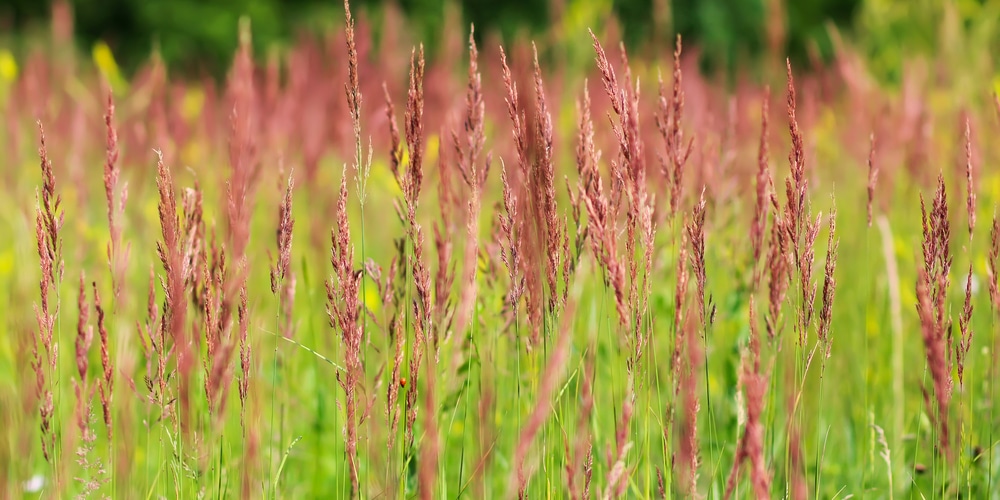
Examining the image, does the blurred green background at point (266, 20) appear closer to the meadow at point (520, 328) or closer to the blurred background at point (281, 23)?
the blurred background at point (281, 23)

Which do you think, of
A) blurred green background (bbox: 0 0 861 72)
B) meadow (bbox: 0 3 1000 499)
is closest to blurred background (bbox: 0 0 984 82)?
blurred green background (bbox: 0 0 861 72)

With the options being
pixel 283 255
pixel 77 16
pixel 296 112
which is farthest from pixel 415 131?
pixel 77 16

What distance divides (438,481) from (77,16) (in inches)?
525

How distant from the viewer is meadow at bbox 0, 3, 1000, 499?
0.87 m

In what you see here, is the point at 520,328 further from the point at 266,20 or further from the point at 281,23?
the point at 281,23

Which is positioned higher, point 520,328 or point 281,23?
point 281,23

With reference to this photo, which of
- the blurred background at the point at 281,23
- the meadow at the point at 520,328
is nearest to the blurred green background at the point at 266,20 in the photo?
the blurred background at the point at 281,23

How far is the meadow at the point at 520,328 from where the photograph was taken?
866 mm

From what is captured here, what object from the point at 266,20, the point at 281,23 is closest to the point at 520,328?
the point at 266,20

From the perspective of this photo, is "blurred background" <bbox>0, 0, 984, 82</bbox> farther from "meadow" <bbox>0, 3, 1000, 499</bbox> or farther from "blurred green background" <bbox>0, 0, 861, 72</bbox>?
"meadow" <bbox>0, 3, 1000, 499</bbox>

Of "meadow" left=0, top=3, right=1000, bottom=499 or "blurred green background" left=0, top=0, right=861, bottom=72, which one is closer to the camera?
"meadow" left=0, top=3, right=1000, bottom=499

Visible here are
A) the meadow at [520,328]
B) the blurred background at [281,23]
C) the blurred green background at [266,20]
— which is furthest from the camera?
the blurred green background at [266,20]

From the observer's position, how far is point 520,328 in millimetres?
1483

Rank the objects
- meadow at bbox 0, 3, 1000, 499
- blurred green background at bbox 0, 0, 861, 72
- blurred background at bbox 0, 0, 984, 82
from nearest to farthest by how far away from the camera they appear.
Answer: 1. meadow at bbox 0, 3, 1000, 499
2. blurred background at bbox 0, 0, 984, 82
3. blurred green background at bbox 0, 0, 861, 72
